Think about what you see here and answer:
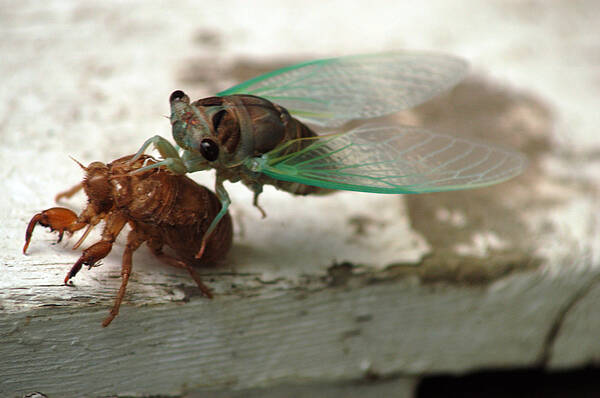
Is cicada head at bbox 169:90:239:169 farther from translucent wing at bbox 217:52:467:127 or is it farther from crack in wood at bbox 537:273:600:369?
crack in wood at bbox 537:273:600:369

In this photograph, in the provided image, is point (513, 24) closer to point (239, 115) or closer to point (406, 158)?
point (406, 158)

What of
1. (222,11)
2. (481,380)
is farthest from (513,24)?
(481,380)

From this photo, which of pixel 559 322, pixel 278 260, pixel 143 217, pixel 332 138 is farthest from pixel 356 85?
pixel 559 322

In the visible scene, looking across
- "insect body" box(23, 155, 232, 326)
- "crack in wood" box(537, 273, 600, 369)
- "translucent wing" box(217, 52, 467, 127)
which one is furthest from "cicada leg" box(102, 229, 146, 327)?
"crack in wood" box(537, 273, 600, 369)

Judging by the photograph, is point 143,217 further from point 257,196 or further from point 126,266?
point 257,196

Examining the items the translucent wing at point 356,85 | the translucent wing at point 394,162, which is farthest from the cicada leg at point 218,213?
the translucent wing at point 356,85

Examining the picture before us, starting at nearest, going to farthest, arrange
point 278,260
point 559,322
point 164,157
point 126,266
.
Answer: point 126,266
point 164,157
point 278,260
point 559,322

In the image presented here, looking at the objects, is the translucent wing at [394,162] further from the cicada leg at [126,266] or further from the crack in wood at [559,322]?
the crack in wood at [559,322]
